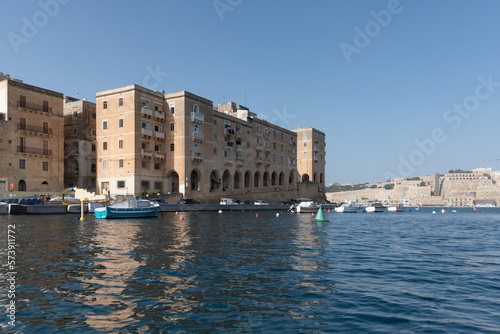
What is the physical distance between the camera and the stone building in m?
62.4

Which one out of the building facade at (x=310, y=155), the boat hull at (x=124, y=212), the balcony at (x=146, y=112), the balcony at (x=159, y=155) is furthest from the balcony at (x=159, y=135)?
the building facade at (x=310, y=155)

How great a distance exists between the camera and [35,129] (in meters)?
55.0

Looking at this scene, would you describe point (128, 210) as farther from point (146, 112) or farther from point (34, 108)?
point (34, 108)

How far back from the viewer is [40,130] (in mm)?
55719

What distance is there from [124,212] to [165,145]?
24689mm

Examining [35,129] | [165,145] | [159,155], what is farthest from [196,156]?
[35,129]

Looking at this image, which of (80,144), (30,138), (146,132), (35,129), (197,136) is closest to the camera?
(30,138)

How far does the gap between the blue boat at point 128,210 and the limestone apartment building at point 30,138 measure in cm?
1979

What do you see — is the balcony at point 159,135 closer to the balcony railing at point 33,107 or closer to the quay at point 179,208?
the quay at point 179,208

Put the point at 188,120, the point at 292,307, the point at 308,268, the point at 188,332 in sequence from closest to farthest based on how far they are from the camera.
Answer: the point at 188,332
the point at 292,307
the point at 308,268
the point at 188,120

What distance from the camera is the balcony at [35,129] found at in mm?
53406

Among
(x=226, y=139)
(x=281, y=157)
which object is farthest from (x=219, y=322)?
(x=281, y=157)

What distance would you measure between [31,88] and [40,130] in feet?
20.6

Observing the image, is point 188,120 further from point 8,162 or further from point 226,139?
point 8,162
